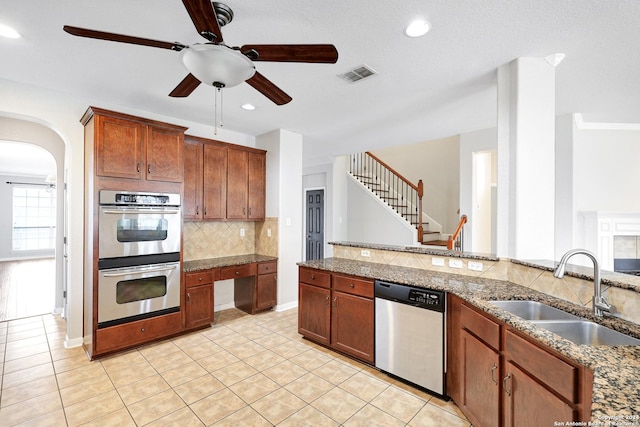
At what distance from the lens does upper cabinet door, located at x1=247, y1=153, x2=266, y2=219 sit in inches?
176

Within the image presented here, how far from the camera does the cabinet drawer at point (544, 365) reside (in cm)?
117

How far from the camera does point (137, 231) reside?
3.09m

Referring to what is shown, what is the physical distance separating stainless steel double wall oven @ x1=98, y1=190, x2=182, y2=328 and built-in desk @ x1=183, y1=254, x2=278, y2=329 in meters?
0.22

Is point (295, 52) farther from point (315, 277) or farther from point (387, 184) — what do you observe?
point (387, 184)

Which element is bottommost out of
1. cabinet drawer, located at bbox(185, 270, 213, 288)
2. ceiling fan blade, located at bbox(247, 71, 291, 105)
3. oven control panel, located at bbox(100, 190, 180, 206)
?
cabinet drawer, located at bbox(185, 270, 213, 288)

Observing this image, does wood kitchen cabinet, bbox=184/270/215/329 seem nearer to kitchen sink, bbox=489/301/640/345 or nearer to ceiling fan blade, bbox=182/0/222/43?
ceiling fan blade, bbox=182/0/222/43

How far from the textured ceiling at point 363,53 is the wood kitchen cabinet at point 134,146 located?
352 mm

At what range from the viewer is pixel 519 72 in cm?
238

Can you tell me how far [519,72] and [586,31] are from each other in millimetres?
433

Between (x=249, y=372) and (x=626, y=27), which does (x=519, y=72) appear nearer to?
(x=626, y=27)

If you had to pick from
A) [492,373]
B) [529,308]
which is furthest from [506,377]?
[529,308]

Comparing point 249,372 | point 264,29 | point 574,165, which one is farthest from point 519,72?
point 249,372

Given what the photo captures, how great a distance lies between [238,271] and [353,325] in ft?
6.17

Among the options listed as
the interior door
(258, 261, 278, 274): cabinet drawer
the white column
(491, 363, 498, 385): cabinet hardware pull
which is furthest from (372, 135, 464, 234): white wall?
(491, 363, 498, 385): cabinet hardware pull
